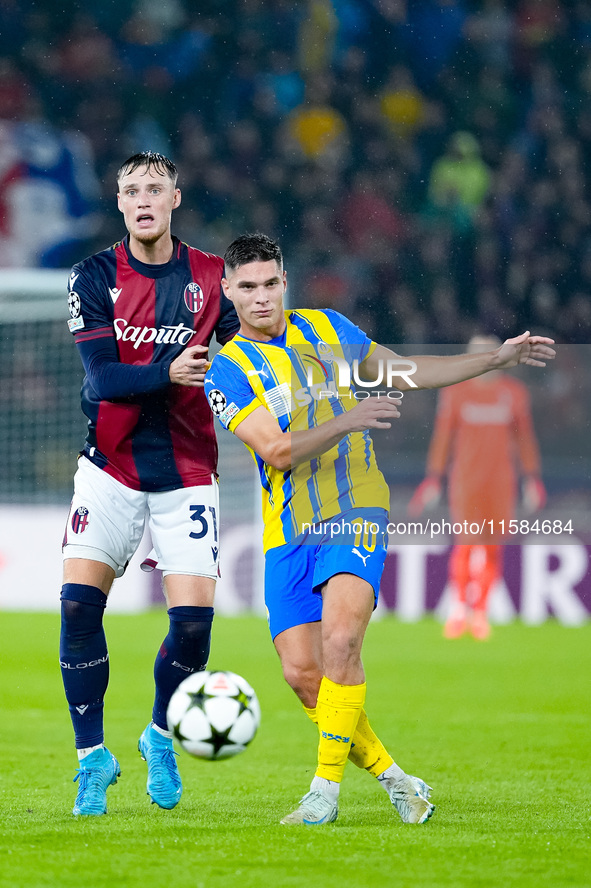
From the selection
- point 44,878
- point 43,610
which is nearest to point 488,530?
point 43,610

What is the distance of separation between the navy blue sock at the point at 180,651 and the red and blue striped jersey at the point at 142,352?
1.46 feet

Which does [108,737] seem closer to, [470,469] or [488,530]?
[470,469]

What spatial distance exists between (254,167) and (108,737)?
31.7 ft

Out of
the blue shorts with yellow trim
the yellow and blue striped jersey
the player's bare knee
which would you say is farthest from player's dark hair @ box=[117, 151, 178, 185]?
the player's bare knee

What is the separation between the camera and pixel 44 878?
3100 mm

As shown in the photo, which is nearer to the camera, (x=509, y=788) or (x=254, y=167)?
(x=509, y=788)

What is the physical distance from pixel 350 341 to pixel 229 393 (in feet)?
1.72

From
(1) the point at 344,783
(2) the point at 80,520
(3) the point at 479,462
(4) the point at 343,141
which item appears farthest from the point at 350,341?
(4) the point at 343,141

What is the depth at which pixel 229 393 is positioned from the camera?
4094mm

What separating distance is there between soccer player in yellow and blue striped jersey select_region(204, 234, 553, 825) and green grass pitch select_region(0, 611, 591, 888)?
0.26m

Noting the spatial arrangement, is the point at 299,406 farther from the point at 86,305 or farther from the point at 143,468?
the point at 86,305

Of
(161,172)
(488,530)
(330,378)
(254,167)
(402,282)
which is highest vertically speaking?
(254,167)

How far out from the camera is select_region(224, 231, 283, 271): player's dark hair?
4.12 m

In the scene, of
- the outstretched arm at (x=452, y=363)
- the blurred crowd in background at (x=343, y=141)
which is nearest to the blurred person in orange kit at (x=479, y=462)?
the blurred crowd in background at (x=343, y=141)
